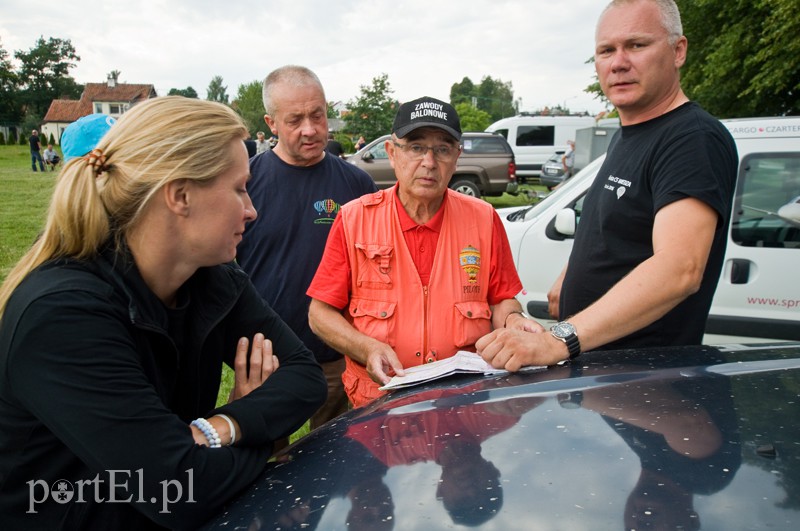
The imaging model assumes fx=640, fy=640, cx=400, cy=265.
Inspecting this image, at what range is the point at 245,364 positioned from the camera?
1.79 metres

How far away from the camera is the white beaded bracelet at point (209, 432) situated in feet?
4.82

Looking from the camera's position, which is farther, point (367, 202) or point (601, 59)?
point (367, 202)

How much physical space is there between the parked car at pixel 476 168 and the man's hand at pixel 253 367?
583 inches

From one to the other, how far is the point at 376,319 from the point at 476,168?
48.2ft

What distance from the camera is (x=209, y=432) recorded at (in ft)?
4.86

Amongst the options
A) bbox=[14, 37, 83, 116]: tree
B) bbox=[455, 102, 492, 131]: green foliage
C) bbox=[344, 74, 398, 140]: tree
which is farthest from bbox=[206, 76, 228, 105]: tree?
bbox=[344, 74, 398, 140]: tree

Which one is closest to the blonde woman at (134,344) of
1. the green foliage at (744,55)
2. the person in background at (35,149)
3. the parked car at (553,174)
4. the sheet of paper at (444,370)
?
the sheet of paper at (444,370)

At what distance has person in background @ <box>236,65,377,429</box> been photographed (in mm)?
3307

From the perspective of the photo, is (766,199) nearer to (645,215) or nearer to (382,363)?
(645,215)

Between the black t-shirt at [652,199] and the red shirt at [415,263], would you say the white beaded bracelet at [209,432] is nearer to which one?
the red shirt at [415,263]

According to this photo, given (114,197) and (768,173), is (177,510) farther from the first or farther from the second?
(768,173)

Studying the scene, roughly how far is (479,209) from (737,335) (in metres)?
2.44

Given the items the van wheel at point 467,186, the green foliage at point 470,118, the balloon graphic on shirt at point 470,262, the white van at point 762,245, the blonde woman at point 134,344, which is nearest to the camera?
the blonde woman at point 134,344

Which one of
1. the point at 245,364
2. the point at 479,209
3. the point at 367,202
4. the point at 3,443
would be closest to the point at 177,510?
the point at 3,443
